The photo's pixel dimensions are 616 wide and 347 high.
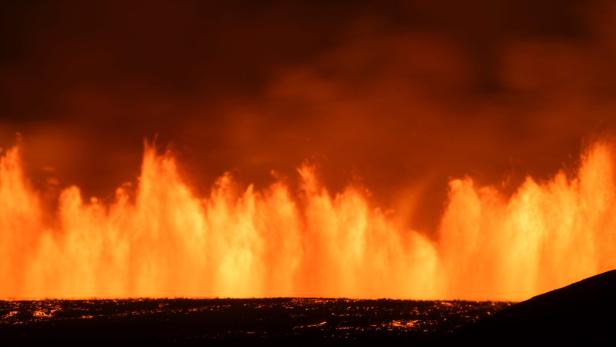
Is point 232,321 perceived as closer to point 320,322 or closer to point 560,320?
point 320,322

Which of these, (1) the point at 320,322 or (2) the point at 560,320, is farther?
(1) the point at 320,322

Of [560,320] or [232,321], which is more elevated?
[232,321]

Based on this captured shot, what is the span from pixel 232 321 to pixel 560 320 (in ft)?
266

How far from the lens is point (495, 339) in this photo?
35469 millimetres

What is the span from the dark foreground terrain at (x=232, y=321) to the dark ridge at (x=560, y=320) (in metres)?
26.8

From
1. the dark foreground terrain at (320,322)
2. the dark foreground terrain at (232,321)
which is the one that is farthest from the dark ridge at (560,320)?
the dark foreground terrain at (232,321)

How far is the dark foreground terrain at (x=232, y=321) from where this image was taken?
8756 centimetres

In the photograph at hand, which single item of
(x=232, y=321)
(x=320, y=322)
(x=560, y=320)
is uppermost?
(x=232, y=321)

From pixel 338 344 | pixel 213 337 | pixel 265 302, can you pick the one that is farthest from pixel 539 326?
pixel 265 302

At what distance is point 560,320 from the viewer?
1367 inches

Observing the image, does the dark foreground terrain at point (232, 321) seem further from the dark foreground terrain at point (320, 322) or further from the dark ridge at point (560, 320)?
the dark ridge at point (560, 320)

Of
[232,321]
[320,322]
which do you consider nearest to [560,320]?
[320,322]

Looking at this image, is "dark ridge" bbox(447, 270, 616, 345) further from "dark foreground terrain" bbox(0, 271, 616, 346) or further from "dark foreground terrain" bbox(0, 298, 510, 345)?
"dark foreground terrain" bbox(0, 298, 510, 345)

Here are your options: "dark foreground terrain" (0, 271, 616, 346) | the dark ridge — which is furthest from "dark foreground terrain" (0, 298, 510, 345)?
the dark ridge
